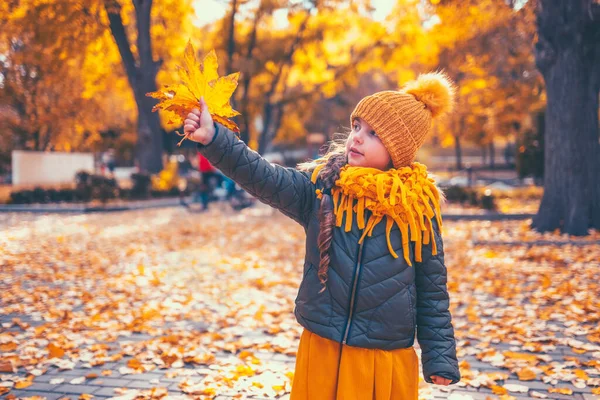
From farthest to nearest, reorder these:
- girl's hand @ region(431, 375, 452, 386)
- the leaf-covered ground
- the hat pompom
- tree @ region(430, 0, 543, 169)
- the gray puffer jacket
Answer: tree @ region(430, 0, 543, 169) → the leaf-covered ground → the hat pompom → girl's hand @ region(431, 375, 452, 386) → the gray puffer jacket

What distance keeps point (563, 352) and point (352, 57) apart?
20.3m

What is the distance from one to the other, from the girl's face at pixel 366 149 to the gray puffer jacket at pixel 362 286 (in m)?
0.24

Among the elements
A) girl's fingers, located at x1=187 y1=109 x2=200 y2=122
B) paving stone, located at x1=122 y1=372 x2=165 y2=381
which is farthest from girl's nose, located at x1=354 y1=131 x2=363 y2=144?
paving stone, located at x1=122 y1=372 x2=165 y2=381

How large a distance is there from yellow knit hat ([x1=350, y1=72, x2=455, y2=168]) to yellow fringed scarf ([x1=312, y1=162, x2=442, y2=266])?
0.10 meters

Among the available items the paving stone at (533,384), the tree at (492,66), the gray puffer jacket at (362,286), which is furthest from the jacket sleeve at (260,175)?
the tree at (492,66)

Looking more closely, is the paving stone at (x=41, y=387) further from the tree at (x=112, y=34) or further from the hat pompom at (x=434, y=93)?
the tree at (x=112, y=34)

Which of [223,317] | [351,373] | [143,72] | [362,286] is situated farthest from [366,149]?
[143,72]

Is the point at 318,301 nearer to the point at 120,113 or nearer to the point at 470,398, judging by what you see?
the point at 470,398

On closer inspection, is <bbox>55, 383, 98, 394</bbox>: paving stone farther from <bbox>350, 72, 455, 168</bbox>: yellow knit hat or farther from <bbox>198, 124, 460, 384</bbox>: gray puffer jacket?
<bbox>350, 72, 455, 168</bbox>: yellow knit hat

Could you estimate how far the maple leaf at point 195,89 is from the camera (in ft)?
6.56

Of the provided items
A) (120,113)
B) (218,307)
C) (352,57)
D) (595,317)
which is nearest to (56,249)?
(218,307)

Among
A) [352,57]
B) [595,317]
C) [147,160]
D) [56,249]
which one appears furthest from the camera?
[352,57]

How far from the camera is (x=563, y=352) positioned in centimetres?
428

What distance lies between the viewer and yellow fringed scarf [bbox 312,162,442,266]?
7.01ft
